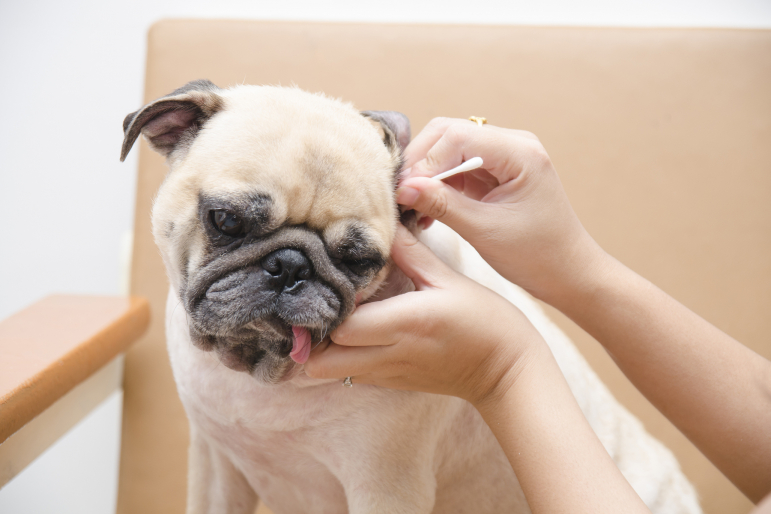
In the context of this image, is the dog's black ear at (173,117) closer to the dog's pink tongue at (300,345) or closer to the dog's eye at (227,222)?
the dog's eye at (227,222)

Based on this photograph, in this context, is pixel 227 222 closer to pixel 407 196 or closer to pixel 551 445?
pixel 407 196

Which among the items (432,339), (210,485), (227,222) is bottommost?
(210,485)

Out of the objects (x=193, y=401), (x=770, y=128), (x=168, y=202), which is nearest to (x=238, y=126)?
(x=168, y=202)

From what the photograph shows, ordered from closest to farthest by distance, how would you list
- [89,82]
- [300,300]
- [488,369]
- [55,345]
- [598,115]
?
[300,300], [488,369], [55,345], [598,115], [89,82]

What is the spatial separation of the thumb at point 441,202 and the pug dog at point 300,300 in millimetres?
58

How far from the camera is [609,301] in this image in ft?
3.83

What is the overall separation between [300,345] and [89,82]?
1990mm

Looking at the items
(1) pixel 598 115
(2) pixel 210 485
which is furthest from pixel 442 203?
(1) pixel 598 115

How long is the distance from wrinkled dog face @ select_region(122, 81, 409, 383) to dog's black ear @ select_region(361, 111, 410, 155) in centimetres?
4

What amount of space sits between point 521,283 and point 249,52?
1.29 metres

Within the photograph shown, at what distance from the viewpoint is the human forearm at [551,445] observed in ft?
3.00

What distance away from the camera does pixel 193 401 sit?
1.18 m

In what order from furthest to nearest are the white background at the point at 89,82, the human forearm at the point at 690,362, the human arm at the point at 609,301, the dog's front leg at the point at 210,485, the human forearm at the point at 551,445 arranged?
the white background at the point at 89,82, the dog's front leg at the point at 210,485, the human forearm at the point at 690,362, the human arm at the point at 609,301, the human forearm at the point at 551,445

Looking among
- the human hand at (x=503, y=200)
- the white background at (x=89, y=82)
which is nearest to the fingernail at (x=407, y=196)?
the human hand at (x=503, y=200)
